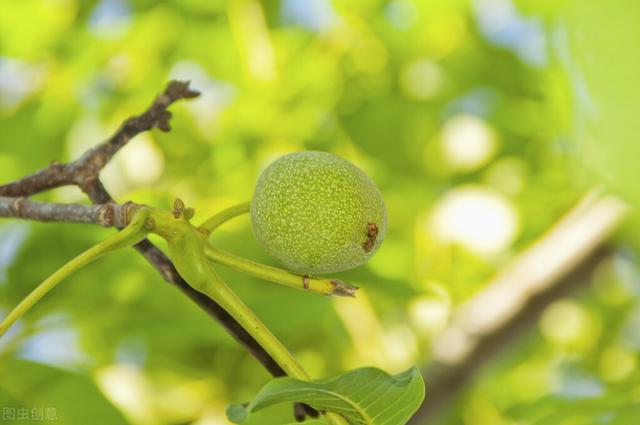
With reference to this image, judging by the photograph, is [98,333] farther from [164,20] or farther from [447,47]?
[447,47]

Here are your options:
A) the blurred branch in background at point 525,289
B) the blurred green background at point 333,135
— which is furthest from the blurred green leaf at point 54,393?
the blurred branch in background at point 525,289

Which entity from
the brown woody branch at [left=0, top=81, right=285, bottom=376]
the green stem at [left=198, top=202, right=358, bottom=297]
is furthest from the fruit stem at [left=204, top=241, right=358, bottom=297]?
the brown woody branch at [left=0, top=81, right=285, bottom=376]

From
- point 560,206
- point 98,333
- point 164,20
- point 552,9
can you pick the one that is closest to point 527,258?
point 560,206

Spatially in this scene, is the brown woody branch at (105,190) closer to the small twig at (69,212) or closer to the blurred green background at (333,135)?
the small twig at (69,212)

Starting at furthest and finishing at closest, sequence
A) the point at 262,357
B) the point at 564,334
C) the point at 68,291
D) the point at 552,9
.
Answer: the point at 564,334 < the point at 552,9 < the point at 68,291 < the point at 262,357

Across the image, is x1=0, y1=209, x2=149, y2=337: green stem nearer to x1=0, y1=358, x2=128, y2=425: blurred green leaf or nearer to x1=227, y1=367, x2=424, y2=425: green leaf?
x1=227, y1=367, x2=424, y2=425: green leaf

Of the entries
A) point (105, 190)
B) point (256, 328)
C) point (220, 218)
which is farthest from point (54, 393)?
point (256, 328)
